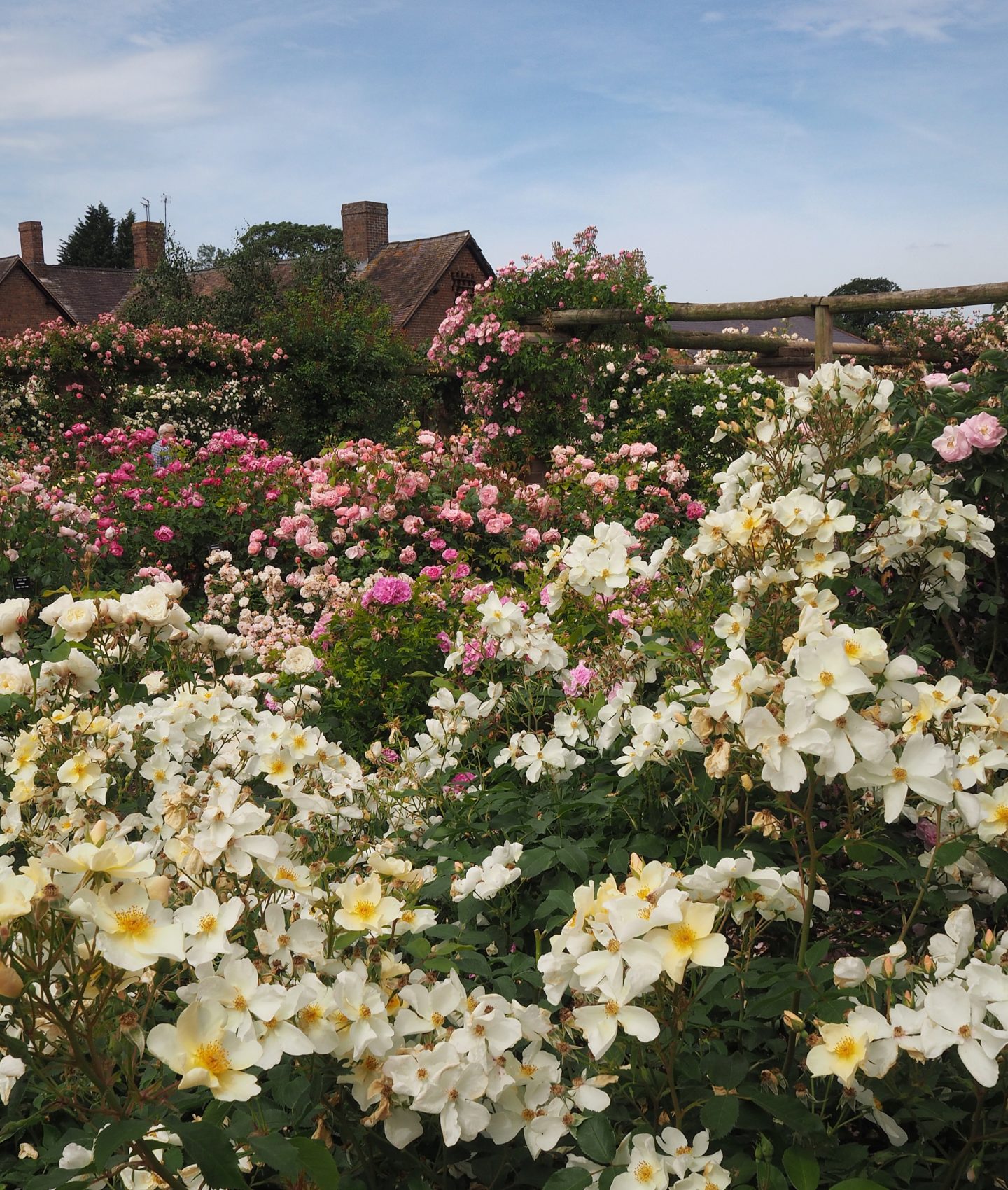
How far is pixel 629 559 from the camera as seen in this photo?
234 centimetres

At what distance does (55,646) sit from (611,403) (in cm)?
736

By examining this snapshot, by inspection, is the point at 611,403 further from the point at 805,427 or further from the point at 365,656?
the point at 805,427

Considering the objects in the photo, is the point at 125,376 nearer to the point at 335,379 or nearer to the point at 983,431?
the point at 335,379

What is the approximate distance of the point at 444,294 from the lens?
24.4 metres

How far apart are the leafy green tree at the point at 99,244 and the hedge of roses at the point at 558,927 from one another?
44799mm

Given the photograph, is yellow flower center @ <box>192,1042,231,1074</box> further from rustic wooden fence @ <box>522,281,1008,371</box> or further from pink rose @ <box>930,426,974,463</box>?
rustic wooden fence @ <box>522,281,1008,371</box>

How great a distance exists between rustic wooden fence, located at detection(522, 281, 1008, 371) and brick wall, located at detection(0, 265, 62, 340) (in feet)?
64.2

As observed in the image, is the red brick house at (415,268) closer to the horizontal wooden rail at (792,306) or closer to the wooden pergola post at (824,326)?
the horizontal wooden rail at (792,306)

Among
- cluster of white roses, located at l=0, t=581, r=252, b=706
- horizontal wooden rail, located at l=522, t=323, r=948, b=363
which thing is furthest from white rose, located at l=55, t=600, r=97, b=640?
horizontal wooden rail, located at l=522, t=323, r=948, b=363

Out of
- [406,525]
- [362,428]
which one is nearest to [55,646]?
[406,525]

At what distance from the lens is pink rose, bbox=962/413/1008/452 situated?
2406 mm

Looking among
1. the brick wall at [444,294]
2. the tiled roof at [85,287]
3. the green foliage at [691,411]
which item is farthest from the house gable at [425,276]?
the green foliage at [691,411]

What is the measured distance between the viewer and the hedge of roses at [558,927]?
3.48ft

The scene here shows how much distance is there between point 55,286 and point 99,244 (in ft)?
50.4
